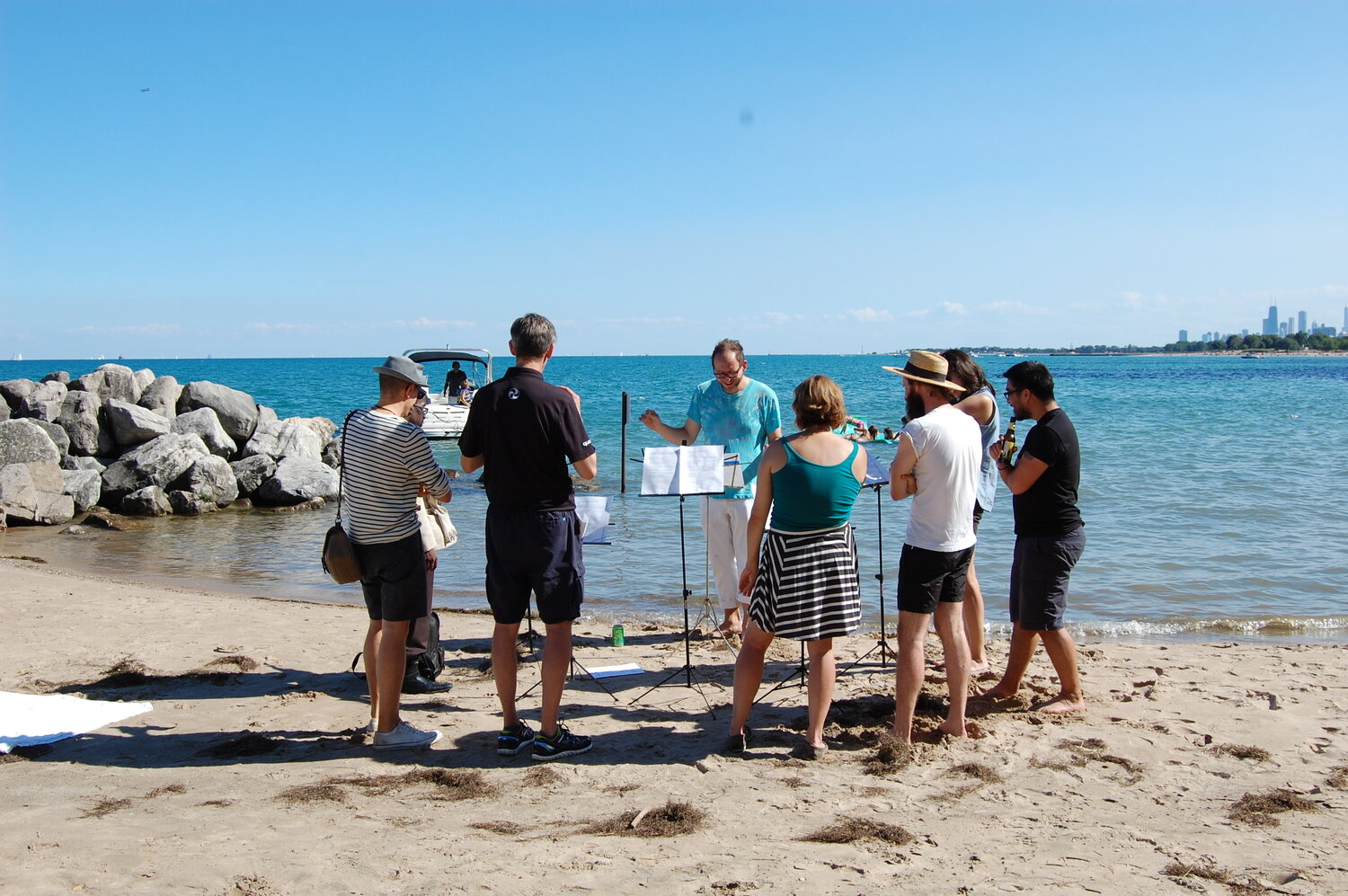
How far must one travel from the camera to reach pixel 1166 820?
12.7ft

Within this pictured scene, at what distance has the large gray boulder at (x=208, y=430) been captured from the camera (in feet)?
A: 55.2

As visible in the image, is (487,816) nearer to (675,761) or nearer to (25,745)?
(675,761)

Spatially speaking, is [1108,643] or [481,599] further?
[481,599]

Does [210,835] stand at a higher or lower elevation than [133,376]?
lower

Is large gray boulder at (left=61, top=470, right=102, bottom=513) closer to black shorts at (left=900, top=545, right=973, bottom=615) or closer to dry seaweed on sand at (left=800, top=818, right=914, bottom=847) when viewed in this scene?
black shorts at (left=900, top=545, right=973, bottom=615)

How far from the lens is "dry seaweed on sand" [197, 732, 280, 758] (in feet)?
15.3

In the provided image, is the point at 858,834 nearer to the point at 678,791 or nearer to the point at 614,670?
the point at 678,791

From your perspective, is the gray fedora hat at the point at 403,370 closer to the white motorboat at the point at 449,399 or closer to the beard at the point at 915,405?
the beard at the point at 915,405

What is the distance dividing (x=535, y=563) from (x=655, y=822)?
1.22 metres

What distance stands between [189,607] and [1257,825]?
7.43 meters

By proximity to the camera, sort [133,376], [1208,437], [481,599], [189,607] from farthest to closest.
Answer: [1208,437]
[133,376]
[481,599]
[189,607]

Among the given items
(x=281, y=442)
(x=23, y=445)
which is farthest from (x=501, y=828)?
(x=281, y=442)

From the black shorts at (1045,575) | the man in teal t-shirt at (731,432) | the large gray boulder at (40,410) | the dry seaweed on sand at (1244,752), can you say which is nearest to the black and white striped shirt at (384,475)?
the man in teal t-shirt at (731,432)

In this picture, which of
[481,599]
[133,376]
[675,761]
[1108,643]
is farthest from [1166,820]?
[133,376]
